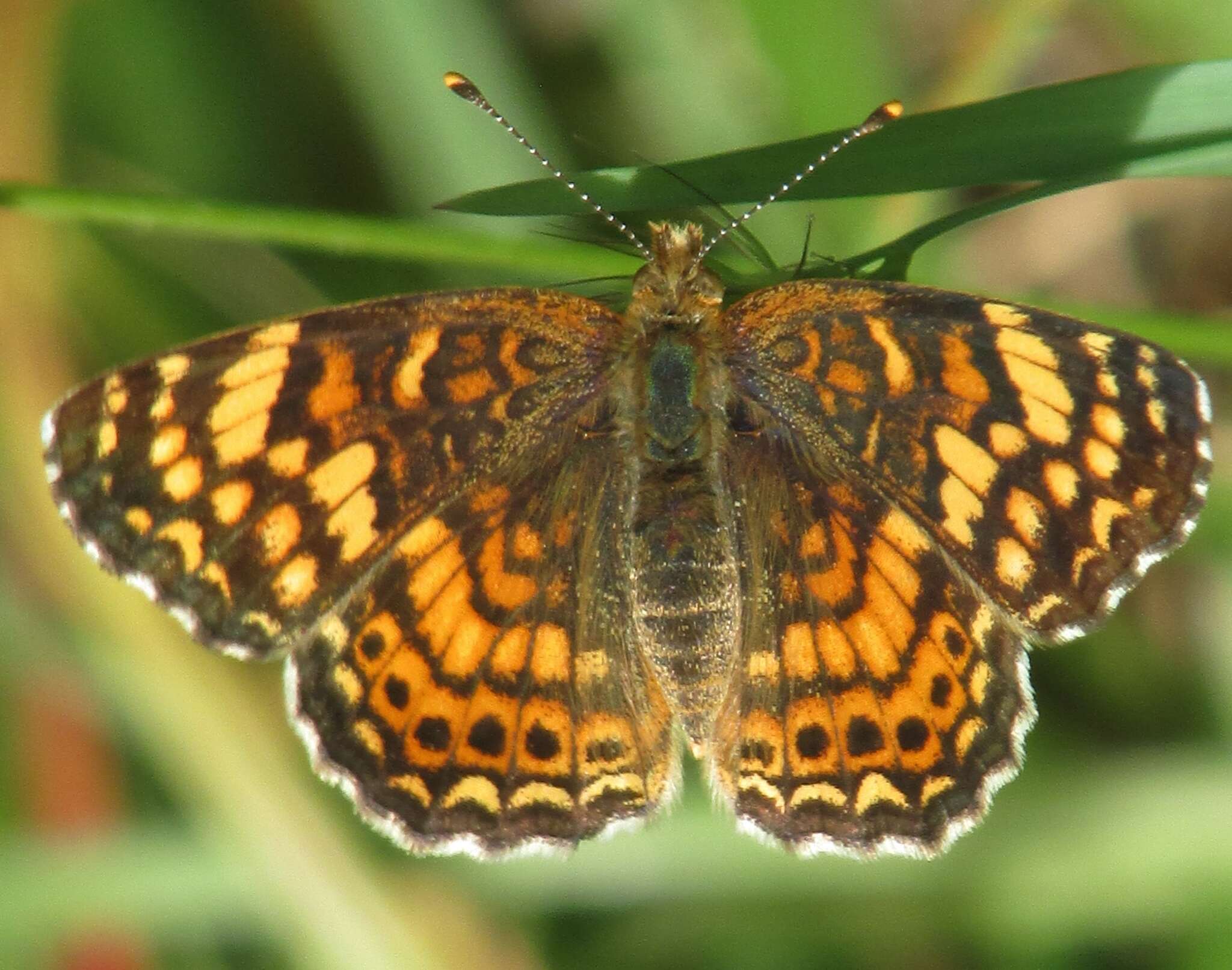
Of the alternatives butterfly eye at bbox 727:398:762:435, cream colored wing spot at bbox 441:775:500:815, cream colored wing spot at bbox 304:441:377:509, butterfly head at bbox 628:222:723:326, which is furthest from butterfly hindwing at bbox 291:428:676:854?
butterfly head at bbox 628:222:723:326

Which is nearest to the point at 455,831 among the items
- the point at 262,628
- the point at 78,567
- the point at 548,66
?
the point at 262,628

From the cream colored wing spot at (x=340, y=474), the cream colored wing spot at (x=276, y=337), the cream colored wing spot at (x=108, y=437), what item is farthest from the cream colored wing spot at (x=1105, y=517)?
the cream colored wing spot at (x=108, y=437)

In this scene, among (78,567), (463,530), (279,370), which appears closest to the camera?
(279,370)

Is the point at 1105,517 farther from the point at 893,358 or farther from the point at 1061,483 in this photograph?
the point at 893,358

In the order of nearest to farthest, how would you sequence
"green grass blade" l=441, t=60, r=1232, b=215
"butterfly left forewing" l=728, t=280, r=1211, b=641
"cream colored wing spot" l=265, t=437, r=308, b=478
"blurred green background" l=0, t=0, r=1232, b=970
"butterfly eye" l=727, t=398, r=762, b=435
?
1. "green grass blade" l=441, t=60, r=1232, b=215
2. "butterfly left forewing" l=728, t=280, r=1211, b=641
3. "cream colored wing spot" l=265, t=437, r=308, b=478
4. "butterfly eye" l=727, t=398, r=762, b=435
5. "blurred green background" l=0, t=0, r=1232, b=970

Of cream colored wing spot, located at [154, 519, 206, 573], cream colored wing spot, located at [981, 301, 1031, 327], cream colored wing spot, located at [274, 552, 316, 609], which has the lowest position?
cream colored wing spot, located at [274, 552, 316, 609]

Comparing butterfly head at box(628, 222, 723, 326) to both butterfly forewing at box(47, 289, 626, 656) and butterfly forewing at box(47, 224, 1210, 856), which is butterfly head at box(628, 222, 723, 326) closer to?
butterfly forewing at box(47, 224, 1210, 856)

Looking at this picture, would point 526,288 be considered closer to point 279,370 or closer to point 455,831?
point 279,370
